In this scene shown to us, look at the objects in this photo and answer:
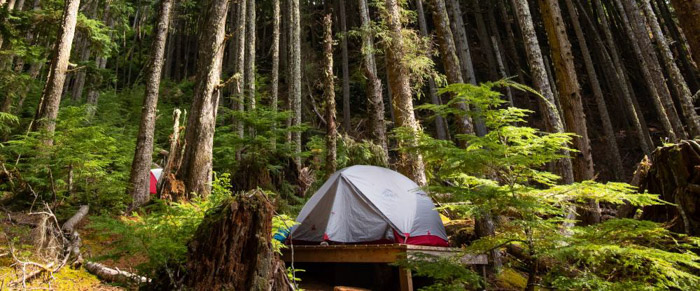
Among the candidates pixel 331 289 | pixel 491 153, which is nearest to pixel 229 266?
pixel 491 153

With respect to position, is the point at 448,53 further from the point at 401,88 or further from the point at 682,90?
the point at 682,90

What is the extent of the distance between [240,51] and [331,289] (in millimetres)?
10837

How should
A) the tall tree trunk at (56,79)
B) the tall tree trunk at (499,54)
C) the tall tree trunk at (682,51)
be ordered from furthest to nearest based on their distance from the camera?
the tall tree trunk at (682,51), the tall tree trunk at (499,54), the tall tree trunk at (56,79)

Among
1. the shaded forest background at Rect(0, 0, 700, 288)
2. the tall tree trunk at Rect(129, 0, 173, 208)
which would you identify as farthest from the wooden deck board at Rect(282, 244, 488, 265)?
the tall tree trunk at Rect(129, 0, 173, 208)

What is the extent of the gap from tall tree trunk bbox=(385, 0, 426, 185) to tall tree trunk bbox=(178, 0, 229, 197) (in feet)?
11.8

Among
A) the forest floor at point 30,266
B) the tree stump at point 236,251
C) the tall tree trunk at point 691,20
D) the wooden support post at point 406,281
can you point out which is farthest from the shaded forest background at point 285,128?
the wooden support post at point 406,281

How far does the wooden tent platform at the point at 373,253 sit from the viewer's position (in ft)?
18.7

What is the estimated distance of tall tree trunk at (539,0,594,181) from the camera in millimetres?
6273

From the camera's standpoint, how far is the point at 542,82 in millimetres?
6867

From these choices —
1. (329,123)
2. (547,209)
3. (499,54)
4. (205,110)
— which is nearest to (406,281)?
(547,209)

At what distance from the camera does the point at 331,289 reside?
6566 millimetres

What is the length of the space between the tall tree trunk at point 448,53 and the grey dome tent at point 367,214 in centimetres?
153

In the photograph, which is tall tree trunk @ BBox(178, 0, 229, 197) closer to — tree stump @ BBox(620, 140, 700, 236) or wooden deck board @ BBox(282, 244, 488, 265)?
wooden deck board @ BBox(282, 244, 488, 265)

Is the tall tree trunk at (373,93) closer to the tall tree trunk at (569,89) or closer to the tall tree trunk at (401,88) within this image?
the tall tree trunk at (401,88)
